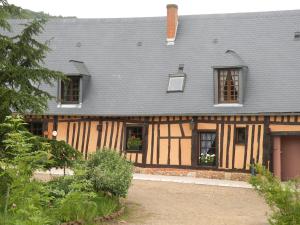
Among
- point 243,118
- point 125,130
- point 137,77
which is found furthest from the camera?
point 137,77

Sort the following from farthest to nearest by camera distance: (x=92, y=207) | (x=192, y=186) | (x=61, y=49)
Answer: (x=61, y=49) < (x=192, y=186) < (x=92, y=207)

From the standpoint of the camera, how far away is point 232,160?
18141 mm

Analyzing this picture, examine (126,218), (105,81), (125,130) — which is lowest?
(126,218)

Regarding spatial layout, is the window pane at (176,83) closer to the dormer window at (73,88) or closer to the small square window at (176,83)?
the small square window at (176,83)

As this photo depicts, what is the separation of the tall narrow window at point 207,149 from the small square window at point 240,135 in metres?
0.89

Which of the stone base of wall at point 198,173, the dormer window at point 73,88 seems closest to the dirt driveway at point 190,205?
the stone base of wall at point 198,173

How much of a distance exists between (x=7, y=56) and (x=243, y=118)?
10279 mm

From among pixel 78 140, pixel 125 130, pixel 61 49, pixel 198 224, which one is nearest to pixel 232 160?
pixel 125 130

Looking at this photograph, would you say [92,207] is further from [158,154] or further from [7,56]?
[158,154]

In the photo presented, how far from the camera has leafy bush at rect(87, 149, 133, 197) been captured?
37.7 feet

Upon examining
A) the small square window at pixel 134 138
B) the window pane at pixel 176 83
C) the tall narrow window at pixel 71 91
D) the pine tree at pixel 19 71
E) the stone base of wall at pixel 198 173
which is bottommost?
the stone base of wall at pixel 198 173

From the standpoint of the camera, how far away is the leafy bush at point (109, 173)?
11.5 m

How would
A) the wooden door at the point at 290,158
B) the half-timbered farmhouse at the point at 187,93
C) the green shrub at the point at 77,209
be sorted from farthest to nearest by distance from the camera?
the half-timbered farmhouse at the point at 187,93
the wooden door at the point at 290,158
the green shrub at the point at 77,209

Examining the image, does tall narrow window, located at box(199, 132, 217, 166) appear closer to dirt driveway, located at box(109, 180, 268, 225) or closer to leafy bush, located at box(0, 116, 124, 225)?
dirt driveway, located at box(109, 180, 268, 225)
